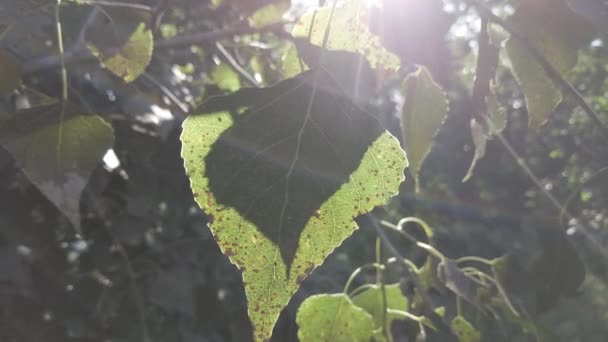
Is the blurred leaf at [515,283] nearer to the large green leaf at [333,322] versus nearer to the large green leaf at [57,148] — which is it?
the large green leaf at [333,322]

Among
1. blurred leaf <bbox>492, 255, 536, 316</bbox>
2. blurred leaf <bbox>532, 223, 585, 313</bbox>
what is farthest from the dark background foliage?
blurred leaf <bbox>532, 223, 585, 313</bbox>

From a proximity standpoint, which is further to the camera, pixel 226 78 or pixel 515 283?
pixel 226 78

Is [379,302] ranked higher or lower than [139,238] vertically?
higher

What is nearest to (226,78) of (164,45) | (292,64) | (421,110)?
(164,45)

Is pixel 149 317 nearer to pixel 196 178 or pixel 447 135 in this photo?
pixel 196 178

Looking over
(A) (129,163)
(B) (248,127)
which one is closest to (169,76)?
(A) (129,163)

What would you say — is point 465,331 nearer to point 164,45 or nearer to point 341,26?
point 341,26
